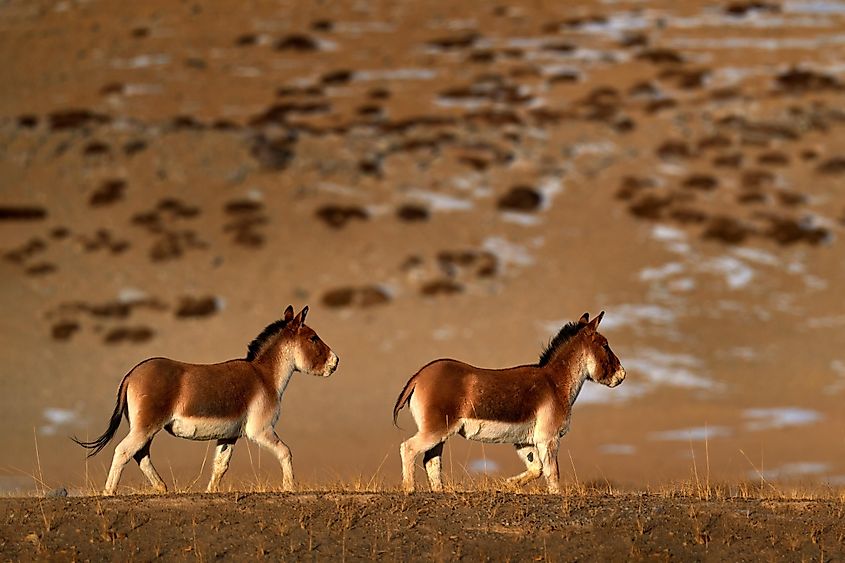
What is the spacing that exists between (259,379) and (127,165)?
48068 millimetres

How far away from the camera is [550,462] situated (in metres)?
13.6

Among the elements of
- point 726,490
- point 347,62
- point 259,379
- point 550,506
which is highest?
point 259,379

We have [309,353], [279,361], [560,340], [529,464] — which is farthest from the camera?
[560,340]

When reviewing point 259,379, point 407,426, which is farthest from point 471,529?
point 407,426

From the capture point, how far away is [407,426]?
34.7 metres

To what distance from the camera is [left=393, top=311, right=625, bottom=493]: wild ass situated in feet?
43.3

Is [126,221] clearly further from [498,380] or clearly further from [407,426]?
[498,380]

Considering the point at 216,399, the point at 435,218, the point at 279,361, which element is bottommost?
the point at 435,218

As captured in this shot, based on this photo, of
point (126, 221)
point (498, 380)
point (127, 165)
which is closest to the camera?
point (498, 380)

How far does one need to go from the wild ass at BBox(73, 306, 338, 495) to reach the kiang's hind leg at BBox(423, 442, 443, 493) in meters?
1.57

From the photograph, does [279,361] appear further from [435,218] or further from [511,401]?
[435,218]

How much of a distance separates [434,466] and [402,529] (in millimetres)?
1500

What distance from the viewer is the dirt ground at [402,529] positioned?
1180 centimetres

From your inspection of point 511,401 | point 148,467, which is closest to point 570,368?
point 511,401
